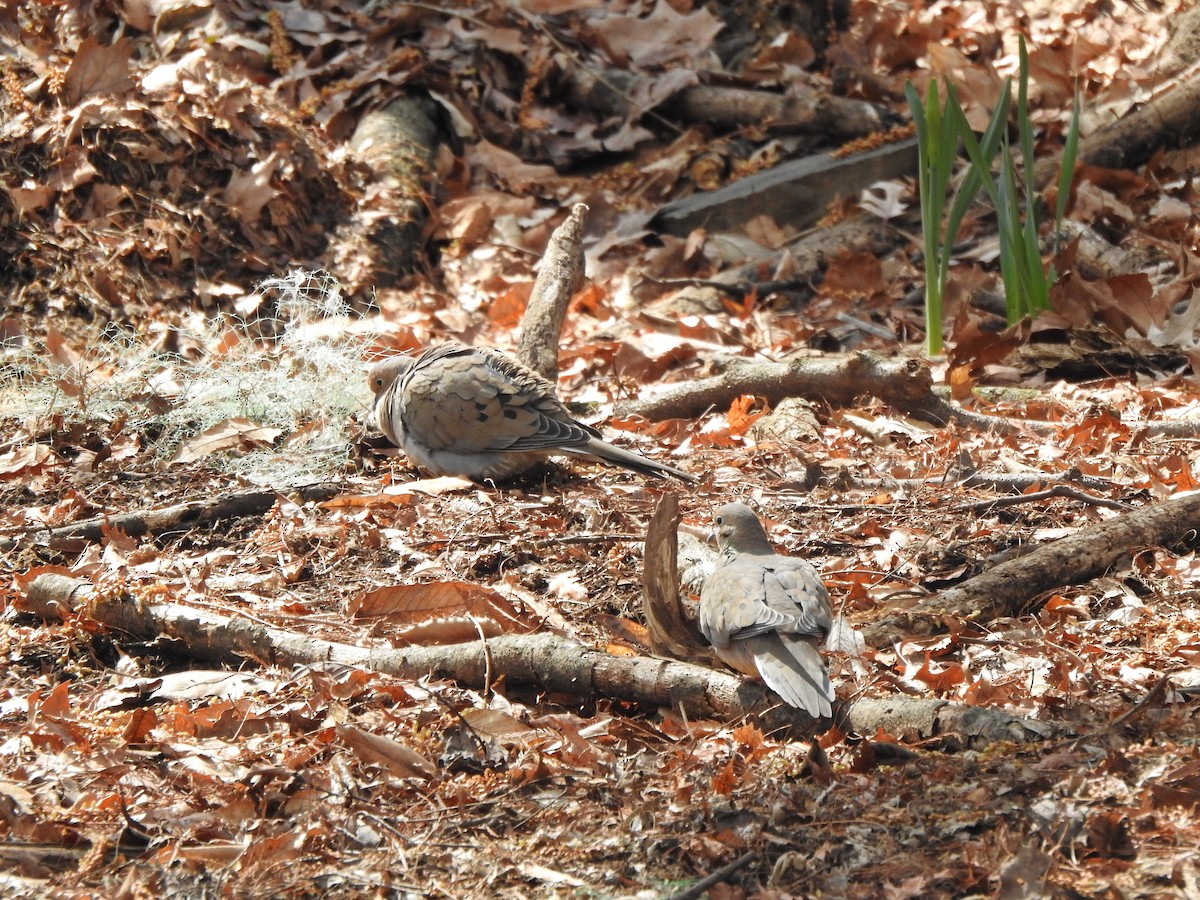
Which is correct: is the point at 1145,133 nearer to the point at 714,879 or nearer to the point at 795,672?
the point at 795,672

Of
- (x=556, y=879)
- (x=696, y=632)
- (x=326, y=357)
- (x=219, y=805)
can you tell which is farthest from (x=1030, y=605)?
(x=326, y=357)

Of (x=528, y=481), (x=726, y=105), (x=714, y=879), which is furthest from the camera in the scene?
(x=726, y=105)

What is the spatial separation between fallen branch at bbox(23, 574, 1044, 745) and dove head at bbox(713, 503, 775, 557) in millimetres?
435

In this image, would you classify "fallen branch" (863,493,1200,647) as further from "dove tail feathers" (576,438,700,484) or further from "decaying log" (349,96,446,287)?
"decaying log" (349,96,446,287)

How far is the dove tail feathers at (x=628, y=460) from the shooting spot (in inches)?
175

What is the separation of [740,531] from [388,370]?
2.12 metres

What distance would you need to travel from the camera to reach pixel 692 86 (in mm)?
8195

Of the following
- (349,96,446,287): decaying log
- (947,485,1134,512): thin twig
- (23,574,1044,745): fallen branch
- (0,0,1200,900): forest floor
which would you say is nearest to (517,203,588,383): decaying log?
(0,0,1200,900): forest floor

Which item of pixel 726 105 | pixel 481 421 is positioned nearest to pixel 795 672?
pixel 481 421

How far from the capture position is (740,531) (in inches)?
131

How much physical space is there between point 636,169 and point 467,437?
3.80m

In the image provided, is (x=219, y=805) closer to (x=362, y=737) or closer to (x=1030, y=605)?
(x=362, y=737)

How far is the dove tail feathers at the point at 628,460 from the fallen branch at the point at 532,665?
1.44 m

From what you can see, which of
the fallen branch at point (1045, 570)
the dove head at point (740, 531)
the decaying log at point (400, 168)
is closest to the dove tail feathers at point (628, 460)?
the dove head at point (740, 531)
